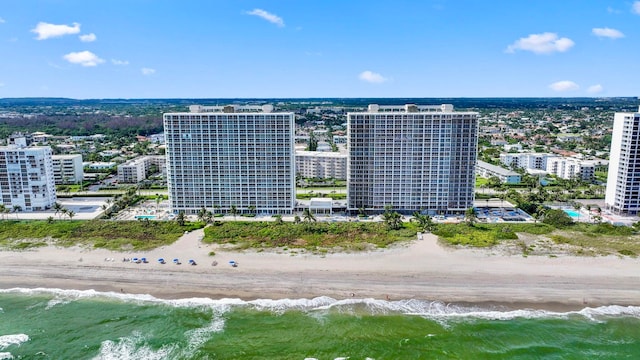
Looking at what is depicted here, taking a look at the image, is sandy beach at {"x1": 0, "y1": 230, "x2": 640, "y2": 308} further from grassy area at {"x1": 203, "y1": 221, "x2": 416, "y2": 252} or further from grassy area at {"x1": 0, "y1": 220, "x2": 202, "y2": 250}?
grassy area at {"x1": 203, "y1": 221, "x2": 416, "y2": 252}

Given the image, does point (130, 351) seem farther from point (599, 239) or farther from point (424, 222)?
point (599, 239)

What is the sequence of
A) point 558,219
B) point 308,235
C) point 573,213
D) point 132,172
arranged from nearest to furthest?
point 308,235
point 558,219
point 573,213
point 132,172

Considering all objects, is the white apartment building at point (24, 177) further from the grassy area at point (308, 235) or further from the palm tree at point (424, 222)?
the palm tree at point (424, 222)

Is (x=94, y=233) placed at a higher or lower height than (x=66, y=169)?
lower

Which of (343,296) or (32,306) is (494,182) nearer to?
(343,296)

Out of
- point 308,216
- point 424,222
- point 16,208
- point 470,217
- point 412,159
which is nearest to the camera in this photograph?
point 424,222

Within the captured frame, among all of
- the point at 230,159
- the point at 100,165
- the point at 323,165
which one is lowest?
the point at 100,165

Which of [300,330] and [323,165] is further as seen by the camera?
[323,165]

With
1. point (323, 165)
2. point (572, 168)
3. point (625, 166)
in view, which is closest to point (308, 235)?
point (323, 165)
